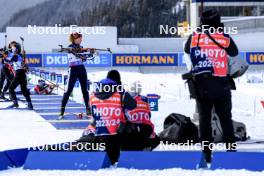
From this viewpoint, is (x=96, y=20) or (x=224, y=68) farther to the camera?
(x=96, y=20)

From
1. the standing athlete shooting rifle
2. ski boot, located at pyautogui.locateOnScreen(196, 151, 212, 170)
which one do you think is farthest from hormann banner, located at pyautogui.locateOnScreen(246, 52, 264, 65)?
ski boot, located at pyautogui.locateOnScreen(196, 151, 212, 170)

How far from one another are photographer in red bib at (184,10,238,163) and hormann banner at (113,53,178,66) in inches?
1234

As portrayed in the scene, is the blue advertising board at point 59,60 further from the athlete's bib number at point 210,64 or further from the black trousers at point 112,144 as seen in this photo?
the athlete's bib number at point 210,64

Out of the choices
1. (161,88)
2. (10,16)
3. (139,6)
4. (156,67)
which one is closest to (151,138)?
(161,88)

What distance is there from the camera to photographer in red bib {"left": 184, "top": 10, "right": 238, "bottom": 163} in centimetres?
764

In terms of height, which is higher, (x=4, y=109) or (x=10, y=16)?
(x=10, y=16)

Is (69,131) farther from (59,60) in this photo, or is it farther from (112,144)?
(59,60)

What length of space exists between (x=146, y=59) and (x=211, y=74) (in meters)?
31.9

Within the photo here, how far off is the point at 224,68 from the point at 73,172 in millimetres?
2052

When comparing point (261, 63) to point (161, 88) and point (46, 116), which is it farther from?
point (46, 116)

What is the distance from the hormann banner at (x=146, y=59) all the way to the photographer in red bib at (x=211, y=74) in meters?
31.3

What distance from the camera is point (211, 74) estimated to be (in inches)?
301

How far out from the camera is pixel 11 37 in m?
45.8

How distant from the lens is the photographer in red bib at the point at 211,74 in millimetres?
7637
